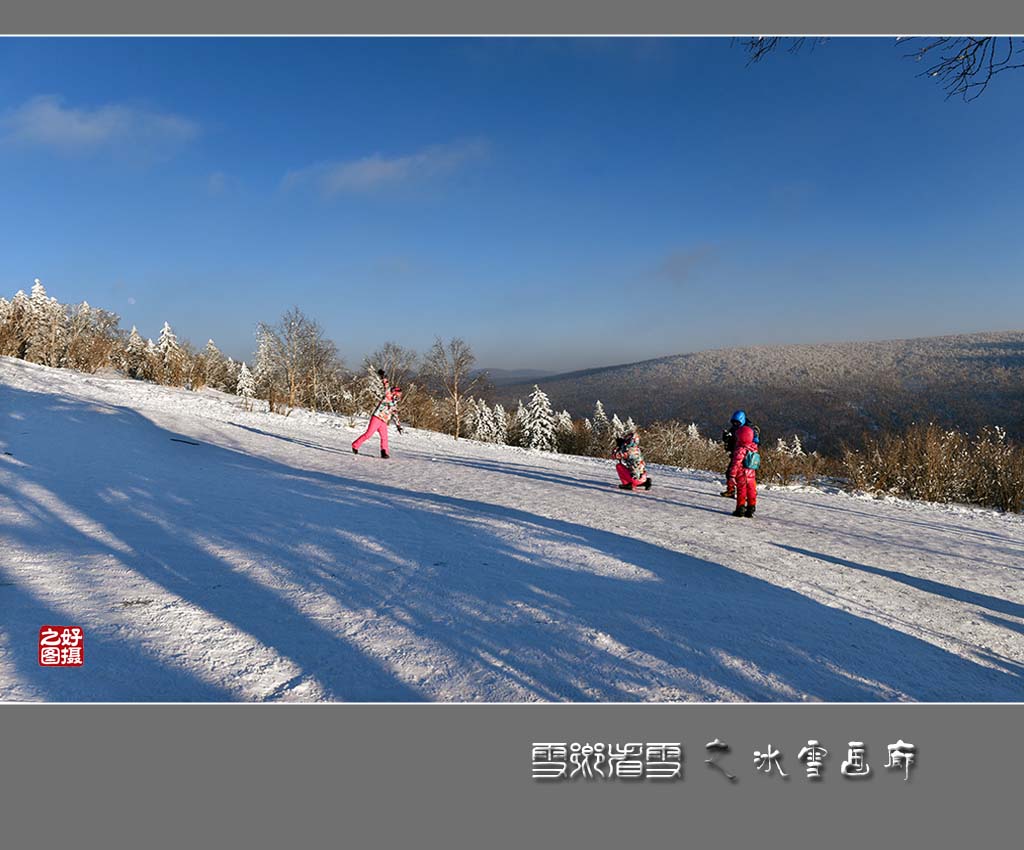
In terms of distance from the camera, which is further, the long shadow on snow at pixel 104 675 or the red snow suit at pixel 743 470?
the red snow suit at pixel 743 470

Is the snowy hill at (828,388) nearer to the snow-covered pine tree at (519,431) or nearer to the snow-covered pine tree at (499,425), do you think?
the snow-covered pine tree at (499,425)

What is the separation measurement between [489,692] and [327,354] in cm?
4040

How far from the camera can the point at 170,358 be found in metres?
42.2

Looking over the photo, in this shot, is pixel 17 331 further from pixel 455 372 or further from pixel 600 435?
pixel 600 435

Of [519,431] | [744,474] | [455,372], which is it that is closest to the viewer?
[744,474]

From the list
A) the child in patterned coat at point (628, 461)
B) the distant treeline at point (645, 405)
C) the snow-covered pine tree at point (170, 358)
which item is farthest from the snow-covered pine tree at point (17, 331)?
the child in patterned coat at point (628, 461)

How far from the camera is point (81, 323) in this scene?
60.0m

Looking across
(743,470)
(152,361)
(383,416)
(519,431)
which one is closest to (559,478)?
(743,470)

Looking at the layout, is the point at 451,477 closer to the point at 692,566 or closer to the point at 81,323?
the point at 692,566

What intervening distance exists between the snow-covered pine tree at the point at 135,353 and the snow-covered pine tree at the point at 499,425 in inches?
1594

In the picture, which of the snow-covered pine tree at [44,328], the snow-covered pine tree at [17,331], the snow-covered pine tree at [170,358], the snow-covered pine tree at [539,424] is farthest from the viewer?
the snow-covered pine tree at [539,424]

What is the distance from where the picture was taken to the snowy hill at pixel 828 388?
88.9m

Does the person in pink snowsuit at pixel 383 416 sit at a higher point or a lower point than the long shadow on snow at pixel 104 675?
higher

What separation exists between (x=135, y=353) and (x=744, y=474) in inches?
3033
